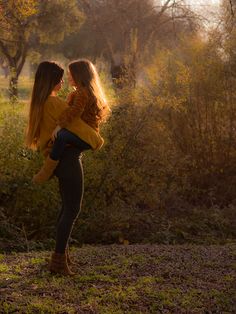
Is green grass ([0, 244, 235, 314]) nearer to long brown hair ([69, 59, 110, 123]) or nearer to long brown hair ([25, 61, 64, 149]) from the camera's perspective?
long brown hair ([25, 61, 64, 149])

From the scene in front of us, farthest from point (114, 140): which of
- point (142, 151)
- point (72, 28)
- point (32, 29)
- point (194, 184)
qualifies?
point (72, 28)

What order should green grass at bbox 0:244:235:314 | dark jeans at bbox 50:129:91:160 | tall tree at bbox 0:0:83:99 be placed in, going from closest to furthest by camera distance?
green grass at bbox 0:244:235:314, dark jeans at bbox 50:129:91:160, tall tree at bbox 0:0:83:99

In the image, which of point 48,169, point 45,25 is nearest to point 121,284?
point 48,169

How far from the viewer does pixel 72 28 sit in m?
25.9

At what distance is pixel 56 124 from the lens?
434 centimetres

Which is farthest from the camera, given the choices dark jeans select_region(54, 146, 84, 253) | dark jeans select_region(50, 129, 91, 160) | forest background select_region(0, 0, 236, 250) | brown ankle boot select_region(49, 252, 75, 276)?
forest background select_region(0, 0, 236, 250)

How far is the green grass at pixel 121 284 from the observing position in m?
3.86

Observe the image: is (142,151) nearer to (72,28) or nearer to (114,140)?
(114,140)

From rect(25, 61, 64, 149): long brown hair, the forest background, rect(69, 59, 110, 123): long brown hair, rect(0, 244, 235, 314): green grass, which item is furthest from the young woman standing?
the forest background

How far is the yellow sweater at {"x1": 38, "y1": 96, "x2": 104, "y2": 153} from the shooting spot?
14.0 feet

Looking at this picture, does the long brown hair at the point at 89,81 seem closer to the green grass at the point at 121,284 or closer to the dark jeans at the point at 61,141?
the dark jeans at the point at 61,141

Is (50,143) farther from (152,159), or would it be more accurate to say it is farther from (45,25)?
(45,25)

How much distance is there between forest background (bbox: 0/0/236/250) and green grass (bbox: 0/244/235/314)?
149 cm

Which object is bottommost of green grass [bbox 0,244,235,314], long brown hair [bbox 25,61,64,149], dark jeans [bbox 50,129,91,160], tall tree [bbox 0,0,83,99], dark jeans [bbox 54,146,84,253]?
green grass [bbox 0,244,235,314]
